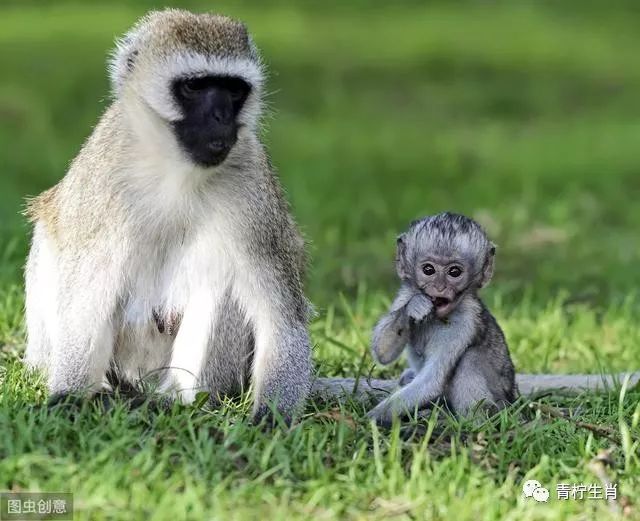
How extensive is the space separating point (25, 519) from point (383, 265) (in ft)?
20.4

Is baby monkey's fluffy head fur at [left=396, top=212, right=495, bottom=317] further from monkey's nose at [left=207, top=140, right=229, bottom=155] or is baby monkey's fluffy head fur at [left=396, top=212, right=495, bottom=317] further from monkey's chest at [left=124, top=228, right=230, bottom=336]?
monkey's nose at [left=207, top=140, right=229, bottom=155]

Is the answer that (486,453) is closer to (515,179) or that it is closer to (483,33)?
(515,179)

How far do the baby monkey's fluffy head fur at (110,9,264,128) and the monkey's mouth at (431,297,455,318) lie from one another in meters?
1.19

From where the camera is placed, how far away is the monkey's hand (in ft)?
20.1

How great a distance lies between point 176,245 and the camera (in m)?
6.05

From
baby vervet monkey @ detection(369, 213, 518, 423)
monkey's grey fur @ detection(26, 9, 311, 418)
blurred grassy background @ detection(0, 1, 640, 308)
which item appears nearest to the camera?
monkey's grey fur @ detection(26, 9, 311, 418)

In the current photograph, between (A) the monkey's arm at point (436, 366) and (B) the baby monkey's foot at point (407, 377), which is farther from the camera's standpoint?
(B) the baby monkey's foot at point (407, 377)

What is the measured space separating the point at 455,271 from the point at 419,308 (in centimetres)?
27

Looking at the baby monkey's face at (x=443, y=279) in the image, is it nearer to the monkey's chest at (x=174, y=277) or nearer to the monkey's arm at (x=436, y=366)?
the monkey's arm at (x=436, y=366)

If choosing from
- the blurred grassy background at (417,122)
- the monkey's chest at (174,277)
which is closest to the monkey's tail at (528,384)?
the monkey's chest at (174,277)

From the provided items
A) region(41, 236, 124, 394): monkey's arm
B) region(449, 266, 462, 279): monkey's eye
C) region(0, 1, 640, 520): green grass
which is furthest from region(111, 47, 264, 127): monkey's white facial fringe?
region(449, 266, 462, 279): monkey's eye

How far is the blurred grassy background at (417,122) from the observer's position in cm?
1111

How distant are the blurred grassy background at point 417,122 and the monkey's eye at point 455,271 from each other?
1.23 meters

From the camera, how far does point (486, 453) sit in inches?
216
